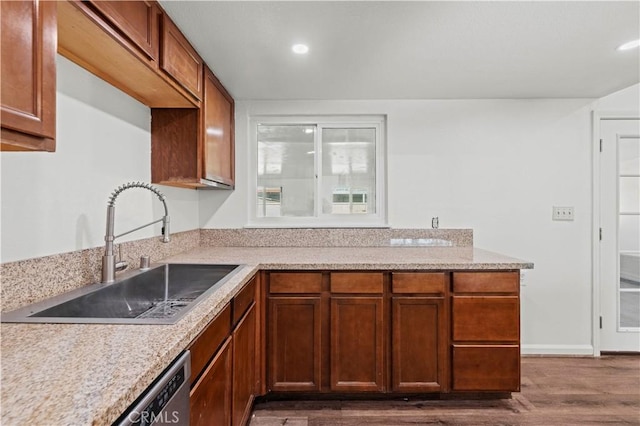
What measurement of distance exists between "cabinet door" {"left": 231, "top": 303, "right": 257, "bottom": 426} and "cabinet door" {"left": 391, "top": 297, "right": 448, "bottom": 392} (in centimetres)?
82

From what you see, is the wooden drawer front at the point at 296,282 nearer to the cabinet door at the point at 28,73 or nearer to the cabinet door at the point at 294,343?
the cabinet door at the point at 294,343

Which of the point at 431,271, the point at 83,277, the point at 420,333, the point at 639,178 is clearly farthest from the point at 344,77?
the point at 639,178

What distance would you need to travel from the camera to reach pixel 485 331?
1.97 metres

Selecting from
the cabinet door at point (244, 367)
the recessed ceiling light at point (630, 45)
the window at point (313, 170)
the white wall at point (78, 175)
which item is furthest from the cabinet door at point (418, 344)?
the recessed ceiling light at point (630, 45)

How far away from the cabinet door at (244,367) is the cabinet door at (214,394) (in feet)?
0.31

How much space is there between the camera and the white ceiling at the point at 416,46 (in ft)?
4.92

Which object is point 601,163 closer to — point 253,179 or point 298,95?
point 298,95

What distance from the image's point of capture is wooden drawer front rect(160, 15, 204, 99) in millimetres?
1496

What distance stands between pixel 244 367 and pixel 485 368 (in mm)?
1397

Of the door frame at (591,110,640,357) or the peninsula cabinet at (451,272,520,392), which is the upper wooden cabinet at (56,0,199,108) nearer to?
the peninsula cabinet at (451,272,520,392)

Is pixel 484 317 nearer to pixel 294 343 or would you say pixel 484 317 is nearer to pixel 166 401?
pixel 294 343

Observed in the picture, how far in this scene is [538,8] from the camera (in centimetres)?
149

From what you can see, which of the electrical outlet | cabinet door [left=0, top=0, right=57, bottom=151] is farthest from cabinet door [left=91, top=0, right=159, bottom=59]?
the electrical outlet

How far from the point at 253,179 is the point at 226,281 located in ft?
4.69
